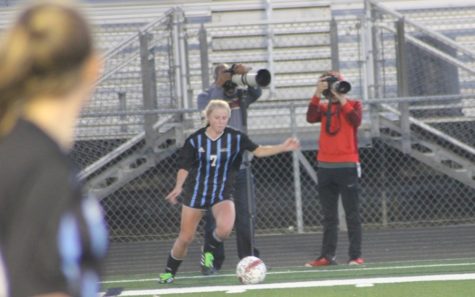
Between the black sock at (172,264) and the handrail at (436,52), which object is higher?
the handrail at (436,52)

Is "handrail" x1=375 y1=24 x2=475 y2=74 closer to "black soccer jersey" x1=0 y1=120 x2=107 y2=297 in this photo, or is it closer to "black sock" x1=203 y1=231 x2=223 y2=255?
"black sock" x1=203 y1=231 x2=223 y2=255

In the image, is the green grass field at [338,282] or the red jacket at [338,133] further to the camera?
the red jacket at [338,133]

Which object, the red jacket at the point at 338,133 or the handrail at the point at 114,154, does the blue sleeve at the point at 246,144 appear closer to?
the red jacket at the point at 338,133

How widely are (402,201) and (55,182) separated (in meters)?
11.8

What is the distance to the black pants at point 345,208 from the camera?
10.5 metres

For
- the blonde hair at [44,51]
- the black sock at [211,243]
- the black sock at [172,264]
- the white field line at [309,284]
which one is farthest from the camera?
the black sock at [211,243]

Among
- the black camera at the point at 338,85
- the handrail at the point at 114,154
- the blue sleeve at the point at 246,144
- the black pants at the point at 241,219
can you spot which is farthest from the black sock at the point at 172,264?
the handrail at the point at 114,154

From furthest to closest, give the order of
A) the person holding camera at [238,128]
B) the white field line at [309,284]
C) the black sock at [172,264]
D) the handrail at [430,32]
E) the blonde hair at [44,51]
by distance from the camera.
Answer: the handrail at [430,32] < the person holding camera at [238,128] < the black sock at [172,264] < the white field line at [309,284] < the blonde hair at [44,51]

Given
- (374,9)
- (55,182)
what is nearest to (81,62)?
(55,182)

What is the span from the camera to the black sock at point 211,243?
1001 cm

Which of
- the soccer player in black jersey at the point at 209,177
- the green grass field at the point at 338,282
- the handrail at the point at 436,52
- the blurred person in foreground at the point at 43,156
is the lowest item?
the green grass field at the point at 338,282

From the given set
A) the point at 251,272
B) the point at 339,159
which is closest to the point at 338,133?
the point at 339,159

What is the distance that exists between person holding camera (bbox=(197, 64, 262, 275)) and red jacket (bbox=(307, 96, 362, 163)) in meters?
0.60

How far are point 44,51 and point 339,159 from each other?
8.40 m
